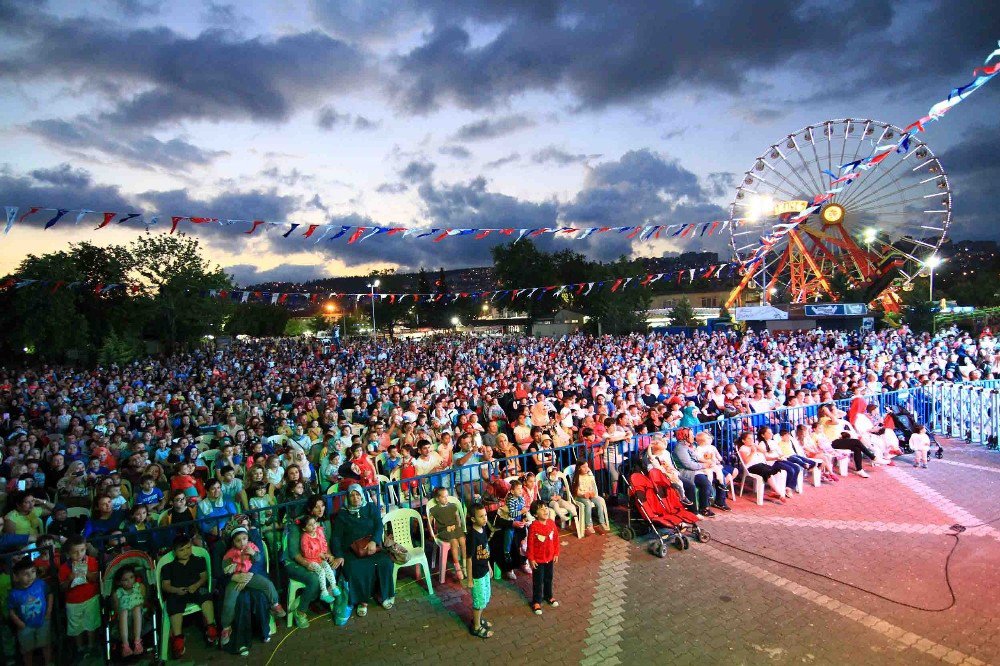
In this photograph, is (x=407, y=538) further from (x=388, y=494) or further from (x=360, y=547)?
(x=388, y=494)

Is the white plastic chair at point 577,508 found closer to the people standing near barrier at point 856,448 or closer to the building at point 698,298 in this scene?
the people standing near barrier at point 856,448

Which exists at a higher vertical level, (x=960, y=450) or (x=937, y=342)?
(x=937, y=342)

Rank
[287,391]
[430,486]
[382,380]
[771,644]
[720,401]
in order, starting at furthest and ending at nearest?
[382,380] → [287,391] → [720,401] → [430,486] → [771,644]

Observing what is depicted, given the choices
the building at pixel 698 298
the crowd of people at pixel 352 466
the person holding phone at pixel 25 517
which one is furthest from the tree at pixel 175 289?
the building at pixel 698 298

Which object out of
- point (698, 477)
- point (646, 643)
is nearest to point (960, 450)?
point (698, 477)

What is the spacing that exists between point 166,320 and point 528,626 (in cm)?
3396

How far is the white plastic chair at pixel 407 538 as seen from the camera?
5.30m

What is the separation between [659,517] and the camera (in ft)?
20.3

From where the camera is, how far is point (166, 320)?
31953mm

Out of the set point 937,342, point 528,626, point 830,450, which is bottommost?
point 528,626

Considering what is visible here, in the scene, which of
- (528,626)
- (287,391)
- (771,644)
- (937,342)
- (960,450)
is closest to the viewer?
(771,644)

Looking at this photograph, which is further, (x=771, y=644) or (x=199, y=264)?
(x=199, y=264)

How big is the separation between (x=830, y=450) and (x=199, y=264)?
34345 mm

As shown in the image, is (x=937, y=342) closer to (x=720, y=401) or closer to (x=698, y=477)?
(x=720, y=401)
